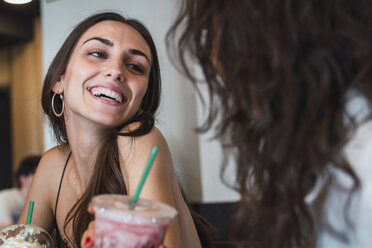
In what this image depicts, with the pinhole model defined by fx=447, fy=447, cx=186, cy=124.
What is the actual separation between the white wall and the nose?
4.91ft

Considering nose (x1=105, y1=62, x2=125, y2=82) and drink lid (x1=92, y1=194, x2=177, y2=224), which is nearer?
drink lid (x1=92, y1=194, x2=177, y2=224)

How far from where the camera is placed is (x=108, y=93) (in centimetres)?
136

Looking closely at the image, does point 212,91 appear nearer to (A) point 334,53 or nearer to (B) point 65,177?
(A) point 334,53

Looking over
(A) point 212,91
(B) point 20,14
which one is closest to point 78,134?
(A) point 212,91

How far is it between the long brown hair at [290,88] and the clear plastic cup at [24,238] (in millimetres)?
592

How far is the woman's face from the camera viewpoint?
1362mm

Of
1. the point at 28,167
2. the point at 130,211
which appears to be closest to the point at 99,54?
the point at 130,211

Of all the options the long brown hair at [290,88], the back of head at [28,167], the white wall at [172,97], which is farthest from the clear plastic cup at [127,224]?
the back of head at [28,167]

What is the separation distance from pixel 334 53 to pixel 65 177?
4.00 feet

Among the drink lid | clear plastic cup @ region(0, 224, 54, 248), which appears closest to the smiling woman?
clear plastic cup @ region(0, 224, 54, 248)

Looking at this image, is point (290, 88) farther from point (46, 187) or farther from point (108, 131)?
point (46, 187)

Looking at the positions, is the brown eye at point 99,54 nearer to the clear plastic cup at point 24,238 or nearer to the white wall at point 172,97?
the clear plastic cup at point 24,238

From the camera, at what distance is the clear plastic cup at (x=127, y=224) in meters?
0.74

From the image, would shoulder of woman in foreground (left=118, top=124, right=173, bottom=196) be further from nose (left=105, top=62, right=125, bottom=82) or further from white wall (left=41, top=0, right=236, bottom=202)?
white wall (left=41, top=0, right=236, bottom=202)
